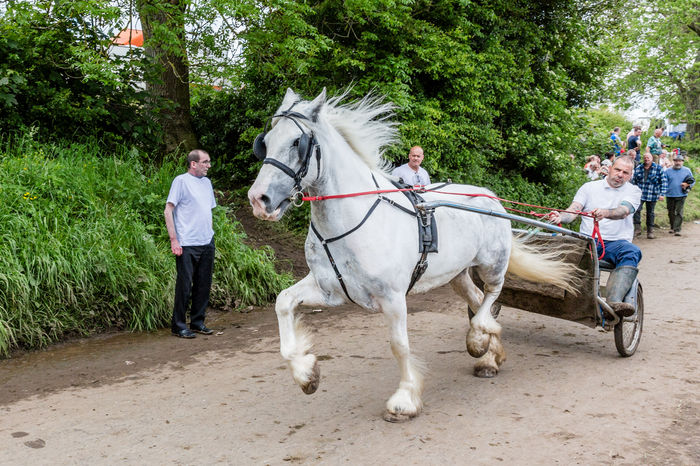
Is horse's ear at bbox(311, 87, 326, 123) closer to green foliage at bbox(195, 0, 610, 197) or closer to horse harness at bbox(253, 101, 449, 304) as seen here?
horse harness at bbox(253, 101, 449, 304)

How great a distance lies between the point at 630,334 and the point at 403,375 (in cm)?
281

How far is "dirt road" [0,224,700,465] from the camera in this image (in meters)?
3.80

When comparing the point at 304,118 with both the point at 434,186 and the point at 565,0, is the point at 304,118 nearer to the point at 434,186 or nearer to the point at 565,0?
the point at 434,186

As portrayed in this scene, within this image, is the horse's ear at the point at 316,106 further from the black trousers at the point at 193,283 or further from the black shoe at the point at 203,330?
the black shoe at the point at 203,330

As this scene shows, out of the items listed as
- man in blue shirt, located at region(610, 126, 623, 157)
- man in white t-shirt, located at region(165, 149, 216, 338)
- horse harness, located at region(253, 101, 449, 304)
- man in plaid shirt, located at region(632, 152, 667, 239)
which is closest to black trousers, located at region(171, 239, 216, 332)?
man in white t-shirt, located at region(165, 149, 216, 338)

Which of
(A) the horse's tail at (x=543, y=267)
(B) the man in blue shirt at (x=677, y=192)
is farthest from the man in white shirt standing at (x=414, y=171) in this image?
(B) the man in blue shirt at (x=677, y=192)

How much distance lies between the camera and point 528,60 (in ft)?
43.8

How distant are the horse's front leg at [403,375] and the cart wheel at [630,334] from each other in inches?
92.0

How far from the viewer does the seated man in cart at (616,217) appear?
575 cm

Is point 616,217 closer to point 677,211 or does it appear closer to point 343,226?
point 343,226

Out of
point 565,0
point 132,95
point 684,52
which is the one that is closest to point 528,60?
point 565,0

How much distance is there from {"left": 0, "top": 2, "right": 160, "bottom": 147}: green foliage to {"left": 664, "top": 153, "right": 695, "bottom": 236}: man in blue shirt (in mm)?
12599

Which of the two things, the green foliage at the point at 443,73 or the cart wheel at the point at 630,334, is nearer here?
the cart wheel at the point at 630,334

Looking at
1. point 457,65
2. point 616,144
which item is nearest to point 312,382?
point 457,65
